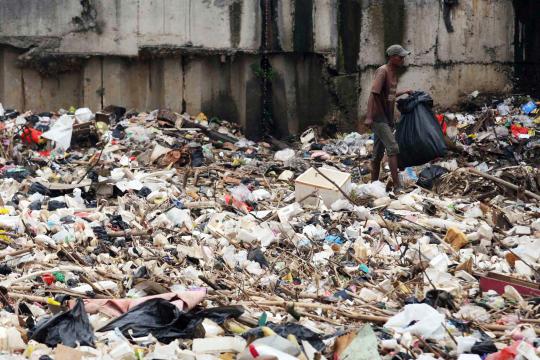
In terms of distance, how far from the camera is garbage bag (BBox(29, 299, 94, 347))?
15.4 ft

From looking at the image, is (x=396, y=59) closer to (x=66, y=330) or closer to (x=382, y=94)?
(x=382, y=94)

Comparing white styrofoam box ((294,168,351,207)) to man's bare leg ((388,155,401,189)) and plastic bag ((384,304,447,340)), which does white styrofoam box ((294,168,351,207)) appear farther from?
plastic bag ((384,304,447,340))

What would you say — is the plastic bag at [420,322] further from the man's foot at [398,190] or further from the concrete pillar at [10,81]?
the concrete pillar at [10,81]

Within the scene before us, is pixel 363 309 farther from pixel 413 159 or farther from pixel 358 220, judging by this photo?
pixel 413 159

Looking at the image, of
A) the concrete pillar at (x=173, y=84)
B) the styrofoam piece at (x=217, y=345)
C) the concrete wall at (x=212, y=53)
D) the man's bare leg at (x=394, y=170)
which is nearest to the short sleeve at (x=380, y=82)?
the man's bare leg at (x=394, y=170)

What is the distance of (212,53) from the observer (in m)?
11.2

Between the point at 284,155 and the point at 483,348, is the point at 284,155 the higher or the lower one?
the higher one

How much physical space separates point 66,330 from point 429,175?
206 inches

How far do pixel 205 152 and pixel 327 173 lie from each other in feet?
6.93

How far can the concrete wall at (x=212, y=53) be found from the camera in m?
10.8

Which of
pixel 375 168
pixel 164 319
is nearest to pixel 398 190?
pixel 375 168

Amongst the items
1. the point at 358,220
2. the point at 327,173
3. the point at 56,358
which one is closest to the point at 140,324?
the point at 56,358

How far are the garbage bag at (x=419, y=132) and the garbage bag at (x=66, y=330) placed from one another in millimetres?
4883

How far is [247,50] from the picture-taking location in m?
11.2
